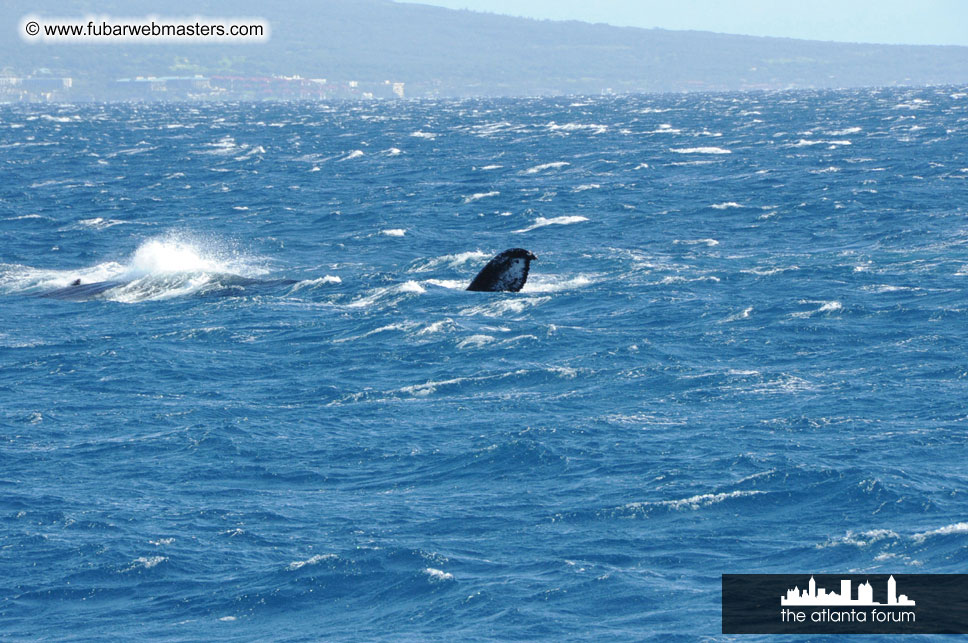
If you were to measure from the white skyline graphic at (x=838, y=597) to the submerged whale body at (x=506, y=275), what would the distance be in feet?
95.6

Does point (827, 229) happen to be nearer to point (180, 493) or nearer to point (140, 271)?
point (140, 271)

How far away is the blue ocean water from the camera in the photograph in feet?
80.9

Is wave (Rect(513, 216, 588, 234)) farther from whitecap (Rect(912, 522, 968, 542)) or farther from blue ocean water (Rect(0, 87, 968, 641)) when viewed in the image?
whitecap (Rect(912, 522, 968, 542))

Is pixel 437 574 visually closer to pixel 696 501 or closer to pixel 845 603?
pixel 696 501

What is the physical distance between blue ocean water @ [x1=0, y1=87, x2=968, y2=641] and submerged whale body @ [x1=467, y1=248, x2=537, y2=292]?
1093 millimetres

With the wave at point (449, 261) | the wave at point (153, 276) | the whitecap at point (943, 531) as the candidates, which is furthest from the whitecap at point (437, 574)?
the wave at point (449, 261)

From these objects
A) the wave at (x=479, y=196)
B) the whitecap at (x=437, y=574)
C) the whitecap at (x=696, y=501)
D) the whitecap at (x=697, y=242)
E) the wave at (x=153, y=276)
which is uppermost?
the wave at (x=153, y=276)

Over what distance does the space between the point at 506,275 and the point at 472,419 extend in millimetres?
18594

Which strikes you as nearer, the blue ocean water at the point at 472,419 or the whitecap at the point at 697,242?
the blue ocean water at the point at 472,419

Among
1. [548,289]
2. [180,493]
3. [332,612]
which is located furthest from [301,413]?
[548,289]

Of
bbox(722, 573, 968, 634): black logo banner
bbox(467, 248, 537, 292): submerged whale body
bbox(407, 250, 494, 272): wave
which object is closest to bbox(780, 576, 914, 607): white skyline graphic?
bbox(722, 573, 968, 634): black logo banner

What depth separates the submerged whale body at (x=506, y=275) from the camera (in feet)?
171

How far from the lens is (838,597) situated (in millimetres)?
23266

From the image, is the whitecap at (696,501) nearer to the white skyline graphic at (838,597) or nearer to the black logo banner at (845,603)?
the black logo banner at (845,603)
